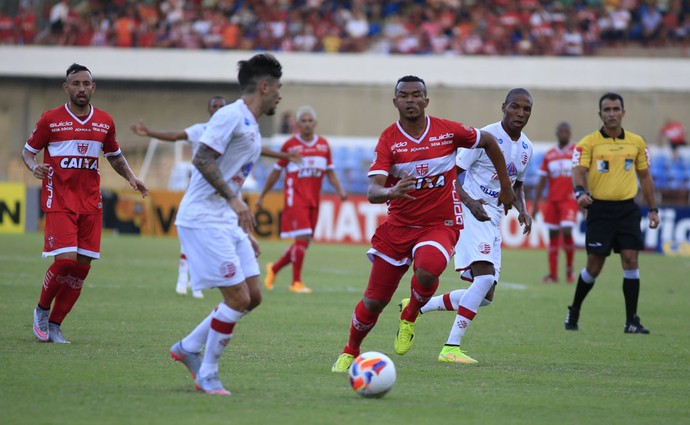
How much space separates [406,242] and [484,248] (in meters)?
1.31

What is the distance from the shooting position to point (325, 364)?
30.7 ft

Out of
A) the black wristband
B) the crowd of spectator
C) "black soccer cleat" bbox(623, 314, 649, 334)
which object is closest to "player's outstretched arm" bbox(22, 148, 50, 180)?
the black wristband

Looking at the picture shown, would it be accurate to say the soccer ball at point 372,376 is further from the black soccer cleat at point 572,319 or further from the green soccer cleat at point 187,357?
the black soccer cleat at point 572,319

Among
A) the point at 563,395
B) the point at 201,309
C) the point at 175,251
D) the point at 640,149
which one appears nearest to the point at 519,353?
the point at 563,395

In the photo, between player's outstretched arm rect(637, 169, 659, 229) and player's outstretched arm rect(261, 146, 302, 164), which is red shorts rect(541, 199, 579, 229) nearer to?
player's outstretched arm rect(637, 169, 659, 229)

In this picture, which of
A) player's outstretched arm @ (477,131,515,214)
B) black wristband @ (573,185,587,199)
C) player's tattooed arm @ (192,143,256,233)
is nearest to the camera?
player's tattooed arm @ (192,143,256,233)

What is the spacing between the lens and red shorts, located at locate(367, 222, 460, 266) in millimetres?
9031

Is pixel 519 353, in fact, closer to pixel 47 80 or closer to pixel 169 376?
pixel 169 376

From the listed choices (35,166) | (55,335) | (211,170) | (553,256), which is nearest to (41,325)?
(55,335)

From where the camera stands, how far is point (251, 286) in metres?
7.75

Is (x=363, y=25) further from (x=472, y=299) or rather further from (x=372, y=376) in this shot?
(x=372, y=376)

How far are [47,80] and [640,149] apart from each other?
100ft

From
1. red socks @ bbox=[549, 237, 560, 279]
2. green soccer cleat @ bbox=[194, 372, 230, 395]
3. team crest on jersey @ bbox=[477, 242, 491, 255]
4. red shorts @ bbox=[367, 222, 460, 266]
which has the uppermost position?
red shorts @ bbox=[367, 222, 460, 266]

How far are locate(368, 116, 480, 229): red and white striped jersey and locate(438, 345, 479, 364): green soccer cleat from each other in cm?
122
